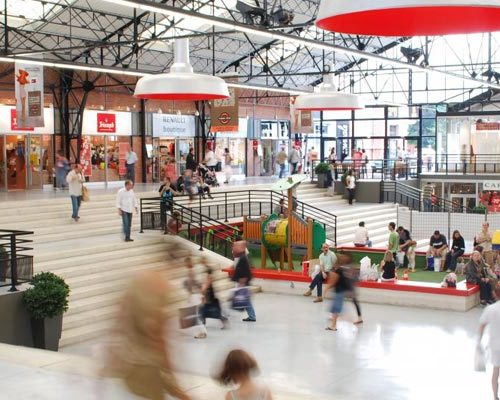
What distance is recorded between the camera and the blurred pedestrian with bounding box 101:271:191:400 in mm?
4492

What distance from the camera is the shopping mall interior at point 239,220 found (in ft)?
22.1

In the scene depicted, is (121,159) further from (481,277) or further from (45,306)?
(45,306)

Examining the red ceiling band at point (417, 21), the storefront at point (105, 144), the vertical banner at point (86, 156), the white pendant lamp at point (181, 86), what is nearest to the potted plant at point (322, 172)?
the storefront at point (105, 144)

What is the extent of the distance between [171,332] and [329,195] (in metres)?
30.8

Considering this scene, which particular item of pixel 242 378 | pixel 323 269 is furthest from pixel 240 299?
pixel 242 378

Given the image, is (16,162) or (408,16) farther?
(16,162)

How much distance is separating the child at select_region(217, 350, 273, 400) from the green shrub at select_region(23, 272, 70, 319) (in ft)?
27.5

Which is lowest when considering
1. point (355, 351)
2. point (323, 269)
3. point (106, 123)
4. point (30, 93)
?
point (355, 351)

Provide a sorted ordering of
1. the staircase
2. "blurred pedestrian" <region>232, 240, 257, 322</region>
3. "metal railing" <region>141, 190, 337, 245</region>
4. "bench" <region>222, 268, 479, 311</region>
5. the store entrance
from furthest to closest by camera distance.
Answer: the store entrance, "metal railing" <region>141, 190, 337, 245</region>, "bench" <region>222, 268, 479, 311</region>, the staircase, "blurred pedestrian" <region>232, 240, 257, 322</region>

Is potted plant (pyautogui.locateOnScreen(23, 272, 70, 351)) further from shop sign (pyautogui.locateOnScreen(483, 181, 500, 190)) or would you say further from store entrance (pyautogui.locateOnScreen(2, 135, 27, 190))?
shop sign (pyautogui.locateOnScreen(483, 181, 500, 190))

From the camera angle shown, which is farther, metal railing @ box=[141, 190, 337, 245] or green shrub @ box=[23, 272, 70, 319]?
metal railing @ box=[141, 190, 337, 245]

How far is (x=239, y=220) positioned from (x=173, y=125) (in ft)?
47.5

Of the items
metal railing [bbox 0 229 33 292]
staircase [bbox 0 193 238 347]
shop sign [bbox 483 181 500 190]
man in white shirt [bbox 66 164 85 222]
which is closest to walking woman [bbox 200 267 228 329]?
staircase [bbox 0 193 238 347]

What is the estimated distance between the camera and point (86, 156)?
33.7 metres
